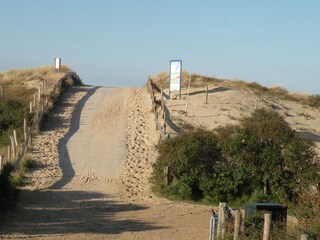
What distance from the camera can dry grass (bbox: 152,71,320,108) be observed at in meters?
50.0

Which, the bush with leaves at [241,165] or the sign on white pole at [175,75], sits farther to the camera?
the sign on white pole at [175,75]

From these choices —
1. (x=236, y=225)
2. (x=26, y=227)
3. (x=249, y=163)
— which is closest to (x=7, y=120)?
(x=249, y=163)

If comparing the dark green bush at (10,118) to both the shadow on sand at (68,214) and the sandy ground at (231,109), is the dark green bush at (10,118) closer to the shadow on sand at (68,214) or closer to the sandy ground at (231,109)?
the sandy ground at (231,109)

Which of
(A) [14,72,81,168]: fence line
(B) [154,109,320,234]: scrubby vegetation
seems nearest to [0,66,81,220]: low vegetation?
(A) [14,72,81,168]: fence line

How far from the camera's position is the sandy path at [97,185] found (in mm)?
18047

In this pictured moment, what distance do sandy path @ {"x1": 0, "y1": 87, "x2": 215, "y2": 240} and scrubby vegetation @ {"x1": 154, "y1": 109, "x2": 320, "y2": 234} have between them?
4.08ft

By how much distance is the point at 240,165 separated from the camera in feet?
77.8

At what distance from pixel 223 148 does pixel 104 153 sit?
7.72 meters

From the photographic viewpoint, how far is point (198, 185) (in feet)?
78.0

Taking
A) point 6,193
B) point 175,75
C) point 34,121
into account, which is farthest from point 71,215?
point 175,75

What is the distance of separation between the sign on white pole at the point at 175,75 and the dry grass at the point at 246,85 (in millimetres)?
8818

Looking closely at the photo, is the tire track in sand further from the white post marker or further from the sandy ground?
the white post marker

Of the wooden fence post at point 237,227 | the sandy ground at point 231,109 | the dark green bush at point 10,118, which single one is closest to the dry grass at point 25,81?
the dark green bush at point 10,118

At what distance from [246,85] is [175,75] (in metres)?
13.6
